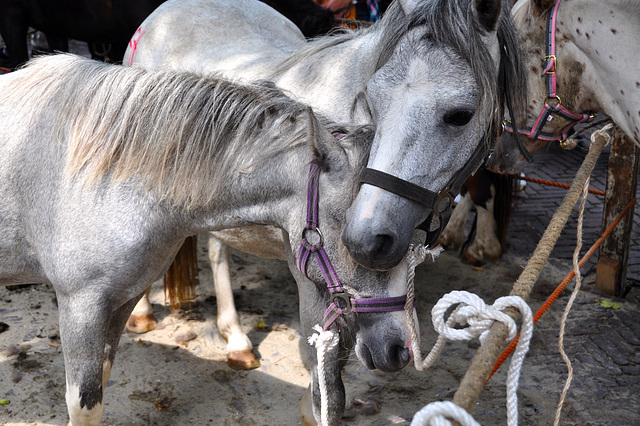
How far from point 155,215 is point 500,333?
1.35 metres

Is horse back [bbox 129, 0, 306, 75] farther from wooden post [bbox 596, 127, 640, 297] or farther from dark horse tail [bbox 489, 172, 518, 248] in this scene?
wooden post [bbox 596, 127, 640, 297]

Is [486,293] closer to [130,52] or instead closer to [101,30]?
[130,52]

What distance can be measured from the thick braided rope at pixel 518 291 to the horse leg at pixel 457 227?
2431 mm

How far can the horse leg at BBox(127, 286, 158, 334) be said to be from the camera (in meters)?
4.07

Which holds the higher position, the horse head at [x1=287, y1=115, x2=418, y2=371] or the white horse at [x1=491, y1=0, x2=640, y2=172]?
the white horse at [x1=491, y1=0, x2=640, y2=172]

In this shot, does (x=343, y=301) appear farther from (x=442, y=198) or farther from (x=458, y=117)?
(x=458, y=117)

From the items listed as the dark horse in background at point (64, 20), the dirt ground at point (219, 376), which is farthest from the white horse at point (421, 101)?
the dark horse in background at point (64, 20)

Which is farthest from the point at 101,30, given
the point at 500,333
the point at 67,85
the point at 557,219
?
the point at 500,333

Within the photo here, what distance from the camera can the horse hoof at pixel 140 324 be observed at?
4062 millimetres

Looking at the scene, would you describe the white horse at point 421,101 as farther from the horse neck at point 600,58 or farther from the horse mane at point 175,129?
the horse neck at point 600,58

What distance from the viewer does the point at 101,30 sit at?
22.1 ft

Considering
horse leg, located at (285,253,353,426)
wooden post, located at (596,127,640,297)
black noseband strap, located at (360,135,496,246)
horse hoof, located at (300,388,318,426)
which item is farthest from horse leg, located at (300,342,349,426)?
wooden post, located at (596,127,640,297)

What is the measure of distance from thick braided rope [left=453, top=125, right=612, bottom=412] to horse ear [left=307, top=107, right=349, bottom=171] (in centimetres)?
69

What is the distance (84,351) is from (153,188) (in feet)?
2.22
